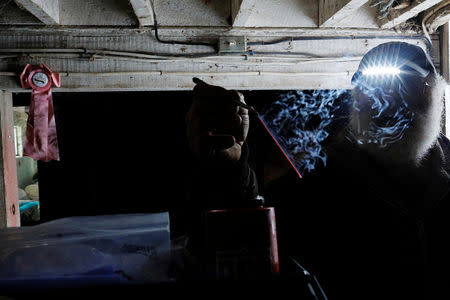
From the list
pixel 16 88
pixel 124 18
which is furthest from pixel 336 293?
pixel 16 88

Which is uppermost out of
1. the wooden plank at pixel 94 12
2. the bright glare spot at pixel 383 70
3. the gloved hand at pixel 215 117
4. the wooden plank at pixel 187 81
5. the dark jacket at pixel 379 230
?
the wooden plank at pixel 94 12

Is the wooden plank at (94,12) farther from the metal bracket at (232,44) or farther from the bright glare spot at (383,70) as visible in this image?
the bright glare spot at (383,70)

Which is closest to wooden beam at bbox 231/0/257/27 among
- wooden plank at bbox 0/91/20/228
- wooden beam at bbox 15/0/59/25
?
wooden beam at bbox 15/0/59/25

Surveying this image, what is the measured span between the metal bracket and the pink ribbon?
1.28 metres

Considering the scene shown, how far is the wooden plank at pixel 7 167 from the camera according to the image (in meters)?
2.14

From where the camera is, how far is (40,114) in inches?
83.4

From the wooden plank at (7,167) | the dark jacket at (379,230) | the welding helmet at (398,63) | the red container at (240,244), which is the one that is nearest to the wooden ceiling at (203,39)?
the wooden plank at (7,167)

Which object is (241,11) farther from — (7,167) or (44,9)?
(7,167)

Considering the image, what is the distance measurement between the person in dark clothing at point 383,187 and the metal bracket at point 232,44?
0.65 metres

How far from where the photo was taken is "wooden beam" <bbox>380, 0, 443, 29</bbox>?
1826mm

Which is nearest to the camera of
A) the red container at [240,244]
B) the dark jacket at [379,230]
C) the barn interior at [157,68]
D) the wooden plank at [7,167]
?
the red container at [240,244]

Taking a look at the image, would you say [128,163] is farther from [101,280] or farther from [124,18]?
[101,280]

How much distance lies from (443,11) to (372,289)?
6.65 feet

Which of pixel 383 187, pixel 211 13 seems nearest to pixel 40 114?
pixel 211 13
